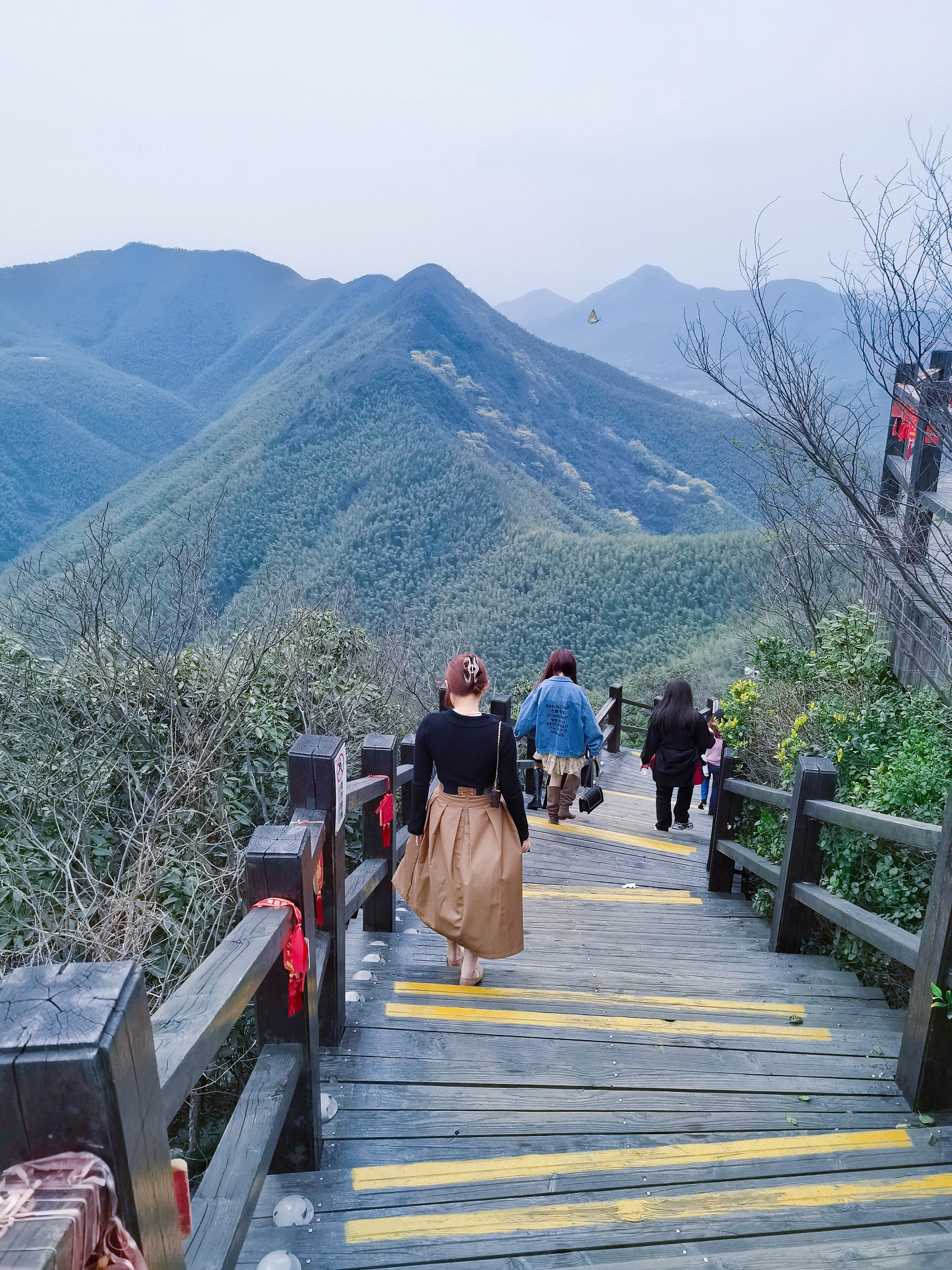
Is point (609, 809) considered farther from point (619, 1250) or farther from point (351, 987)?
point (619, 1250)

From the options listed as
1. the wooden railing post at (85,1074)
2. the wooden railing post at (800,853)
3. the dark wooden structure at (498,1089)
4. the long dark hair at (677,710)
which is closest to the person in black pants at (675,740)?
the long dark hair at (677,710)

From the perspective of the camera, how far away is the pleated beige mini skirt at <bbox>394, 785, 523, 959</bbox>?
127 inches

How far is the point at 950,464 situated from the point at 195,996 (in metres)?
5.37

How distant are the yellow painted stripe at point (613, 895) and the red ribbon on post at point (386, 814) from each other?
1480 millimetres

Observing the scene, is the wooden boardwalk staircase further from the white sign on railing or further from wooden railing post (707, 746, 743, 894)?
wooden railing post (707, 746, 743, 894)

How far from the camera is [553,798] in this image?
6465mm

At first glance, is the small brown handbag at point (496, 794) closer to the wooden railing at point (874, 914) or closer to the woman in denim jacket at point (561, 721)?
the wooden railing at point (874, 914)

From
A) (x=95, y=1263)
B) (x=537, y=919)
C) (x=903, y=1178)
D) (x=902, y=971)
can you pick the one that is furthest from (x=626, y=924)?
(x=95, y=1263)

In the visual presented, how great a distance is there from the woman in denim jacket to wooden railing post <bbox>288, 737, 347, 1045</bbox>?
3305 mm

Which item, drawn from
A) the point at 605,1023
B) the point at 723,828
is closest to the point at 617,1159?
the point at 605,1023

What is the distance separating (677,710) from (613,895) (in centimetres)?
172

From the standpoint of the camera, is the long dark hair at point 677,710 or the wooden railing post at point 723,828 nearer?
the wooden railing post at point 723,828

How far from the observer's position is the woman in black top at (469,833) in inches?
127

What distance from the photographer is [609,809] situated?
25.1 feet
